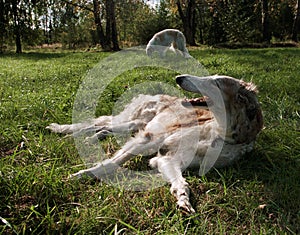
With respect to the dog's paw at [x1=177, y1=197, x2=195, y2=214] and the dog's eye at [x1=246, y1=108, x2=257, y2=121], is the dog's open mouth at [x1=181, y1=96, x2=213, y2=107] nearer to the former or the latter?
the dog's eye at [x1=246, y1=108, x2=257, y2=121]

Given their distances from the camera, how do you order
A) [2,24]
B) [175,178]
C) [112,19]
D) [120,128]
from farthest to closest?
[2,24], [112,19], [120,128], [175,178]

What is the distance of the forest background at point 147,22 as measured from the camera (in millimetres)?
19469

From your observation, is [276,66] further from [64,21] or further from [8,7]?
[64,21]

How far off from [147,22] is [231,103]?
26.7 m

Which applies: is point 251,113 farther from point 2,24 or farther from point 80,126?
point 2,24

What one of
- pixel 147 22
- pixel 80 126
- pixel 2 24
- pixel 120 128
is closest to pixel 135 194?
pixel 120 128

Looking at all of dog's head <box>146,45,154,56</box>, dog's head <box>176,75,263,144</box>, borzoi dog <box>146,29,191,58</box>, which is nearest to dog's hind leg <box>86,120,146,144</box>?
dog's head <box>176,75,263,144</box>

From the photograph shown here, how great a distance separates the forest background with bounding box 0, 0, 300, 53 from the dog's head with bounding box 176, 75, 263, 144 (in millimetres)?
14723

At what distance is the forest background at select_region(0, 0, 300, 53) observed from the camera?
63.9 feet

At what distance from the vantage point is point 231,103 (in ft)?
10.5

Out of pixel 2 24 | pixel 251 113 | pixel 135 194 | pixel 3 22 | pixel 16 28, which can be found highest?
pixel 3 22

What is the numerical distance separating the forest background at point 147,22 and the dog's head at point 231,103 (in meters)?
14.7

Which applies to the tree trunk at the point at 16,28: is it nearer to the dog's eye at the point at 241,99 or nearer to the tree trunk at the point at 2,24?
the tree trunk at the point at 2,24

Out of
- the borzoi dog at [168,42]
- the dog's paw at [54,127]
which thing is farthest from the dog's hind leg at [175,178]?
the borzoi dog at [168,42]
